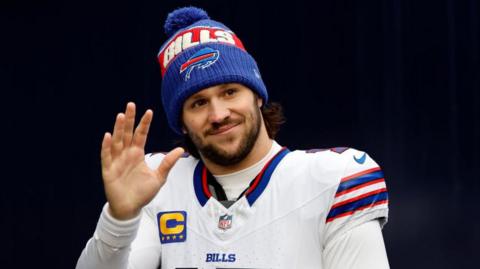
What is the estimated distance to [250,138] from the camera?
2.42 m

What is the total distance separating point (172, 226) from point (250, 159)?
0.96 ft

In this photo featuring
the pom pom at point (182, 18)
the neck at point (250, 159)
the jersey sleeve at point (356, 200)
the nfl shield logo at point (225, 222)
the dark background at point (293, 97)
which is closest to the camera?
the jersey sleeve at point (356, 200)

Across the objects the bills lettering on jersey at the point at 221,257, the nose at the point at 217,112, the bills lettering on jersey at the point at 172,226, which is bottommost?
the bills lettering on jersey at the point at 221,257

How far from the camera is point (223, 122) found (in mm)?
2373

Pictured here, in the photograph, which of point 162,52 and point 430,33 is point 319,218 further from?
point 430,33

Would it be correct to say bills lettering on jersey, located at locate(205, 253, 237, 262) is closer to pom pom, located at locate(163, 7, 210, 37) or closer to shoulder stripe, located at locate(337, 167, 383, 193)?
shoulder stripe, located at locate(337, 167, 383, 193)

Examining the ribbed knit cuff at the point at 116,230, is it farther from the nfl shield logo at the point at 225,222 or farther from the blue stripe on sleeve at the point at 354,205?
the blue stripe on sleeve at the point at 354,205

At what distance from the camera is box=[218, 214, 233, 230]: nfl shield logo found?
7.79 ft

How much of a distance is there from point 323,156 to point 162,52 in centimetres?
60

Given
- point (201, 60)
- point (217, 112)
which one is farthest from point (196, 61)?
point (217, 112)

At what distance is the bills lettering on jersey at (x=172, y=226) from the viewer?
7.96 feet

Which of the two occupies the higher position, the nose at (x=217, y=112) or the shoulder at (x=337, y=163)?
the nose at (x=217, y=112)

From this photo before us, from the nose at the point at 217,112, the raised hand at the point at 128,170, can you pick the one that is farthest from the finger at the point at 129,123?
the nose at the point at 217,112

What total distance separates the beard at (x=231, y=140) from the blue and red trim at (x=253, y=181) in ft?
0.25
